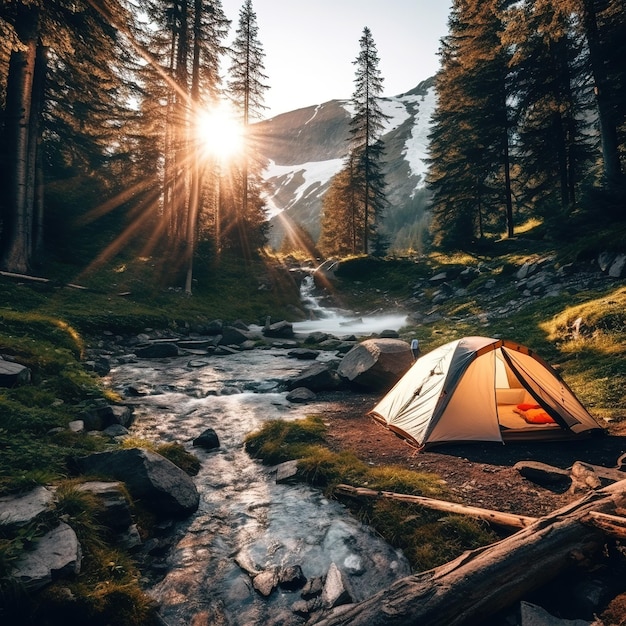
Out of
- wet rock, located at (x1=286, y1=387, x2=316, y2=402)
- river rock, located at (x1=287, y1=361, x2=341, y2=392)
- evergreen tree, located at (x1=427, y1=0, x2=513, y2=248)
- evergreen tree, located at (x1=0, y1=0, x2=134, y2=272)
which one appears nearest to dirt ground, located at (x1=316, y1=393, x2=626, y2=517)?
wet rock, located at (x1=286, y1=387, x2=316, y2=402)

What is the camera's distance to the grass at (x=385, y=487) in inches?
189

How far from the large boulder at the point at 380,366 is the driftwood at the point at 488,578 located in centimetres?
801

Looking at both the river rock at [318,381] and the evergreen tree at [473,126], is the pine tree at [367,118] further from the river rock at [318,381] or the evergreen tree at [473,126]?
the river rock at [318,381]

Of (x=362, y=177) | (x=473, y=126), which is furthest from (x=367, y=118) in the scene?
(x=473, y=126)

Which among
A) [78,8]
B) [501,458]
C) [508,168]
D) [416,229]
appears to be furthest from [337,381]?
[416,229]

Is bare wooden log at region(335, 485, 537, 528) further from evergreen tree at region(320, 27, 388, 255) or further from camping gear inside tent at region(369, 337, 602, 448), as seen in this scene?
evergreen tree at region(320, 27, 388, 255)

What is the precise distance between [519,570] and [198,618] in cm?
315

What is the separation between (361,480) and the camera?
21.2ft

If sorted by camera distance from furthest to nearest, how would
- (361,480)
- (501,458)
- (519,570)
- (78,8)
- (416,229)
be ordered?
(416,229), (78,8), (501,458), (361,480), (519,570)

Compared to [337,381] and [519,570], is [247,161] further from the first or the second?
[519,570]

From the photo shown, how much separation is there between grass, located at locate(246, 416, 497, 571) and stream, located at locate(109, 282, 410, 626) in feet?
0.68

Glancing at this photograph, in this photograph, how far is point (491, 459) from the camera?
7270 millimetres

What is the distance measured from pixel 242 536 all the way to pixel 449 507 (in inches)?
109

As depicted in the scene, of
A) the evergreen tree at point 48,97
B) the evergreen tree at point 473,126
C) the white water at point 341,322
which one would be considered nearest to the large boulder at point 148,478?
the evergreen tree at point 48,97
